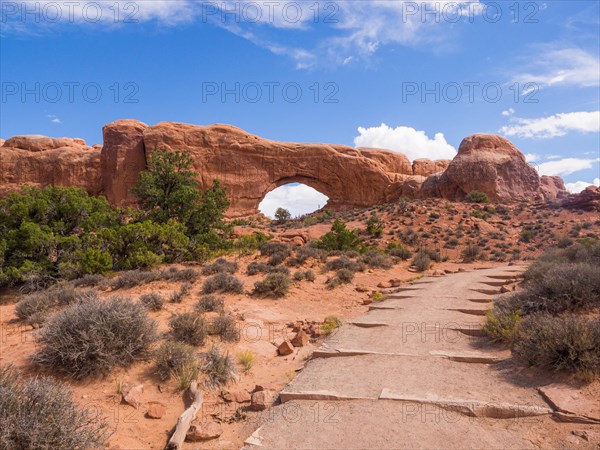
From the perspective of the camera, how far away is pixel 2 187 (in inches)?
1469

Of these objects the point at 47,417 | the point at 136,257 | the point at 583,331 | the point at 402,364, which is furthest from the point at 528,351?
the point at 136,257

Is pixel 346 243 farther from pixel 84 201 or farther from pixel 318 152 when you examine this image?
pixel 318 152

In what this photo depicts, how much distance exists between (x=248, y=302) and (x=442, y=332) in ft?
14.6

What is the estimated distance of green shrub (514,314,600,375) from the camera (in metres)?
3.85

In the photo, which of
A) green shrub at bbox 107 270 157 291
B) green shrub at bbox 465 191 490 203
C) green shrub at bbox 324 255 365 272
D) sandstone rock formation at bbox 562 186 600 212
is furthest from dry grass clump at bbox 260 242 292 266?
sandstone rock formation at bbox 562 186 600 212

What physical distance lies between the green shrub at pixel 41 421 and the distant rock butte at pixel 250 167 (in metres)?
36.5

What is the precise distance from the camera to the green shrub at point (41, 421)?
2844mm

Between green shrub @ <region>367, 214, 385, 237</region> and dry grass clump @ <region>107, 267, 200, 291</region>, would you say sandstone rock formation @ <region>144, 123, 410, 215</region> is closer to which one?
green shrub @ <region>367, 214, 385, 237</region>

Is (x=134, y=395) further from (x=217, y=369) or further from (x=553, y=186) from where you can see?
(x=553, y=186)

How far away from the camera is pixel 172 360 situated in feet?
16.5

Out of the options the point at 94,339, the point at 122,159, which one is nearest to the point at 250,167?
the point at 122,159

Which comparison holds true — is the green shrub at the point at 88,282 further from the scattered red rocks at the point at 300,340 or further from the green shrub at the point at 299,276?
the scattered red rocks at the point at 300,340

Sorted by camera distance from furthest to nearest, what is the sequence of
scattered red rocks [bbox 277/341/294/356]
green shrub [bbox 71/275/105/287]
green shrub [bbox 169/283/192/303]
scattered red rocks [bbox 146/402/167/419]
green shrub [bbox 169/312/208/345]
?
green shrub [bbox 71/275/105/287], green shrub [bbox 169/283/192/303], scattered red rocks [bbox 277/341/294/356], green shrub [bbox 169/312/208/345], scattered red rocks [bbox 146/402/167/419]

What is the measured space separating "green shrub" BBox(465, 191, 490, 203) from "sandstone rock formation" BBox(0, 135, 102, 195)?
37.4 m
